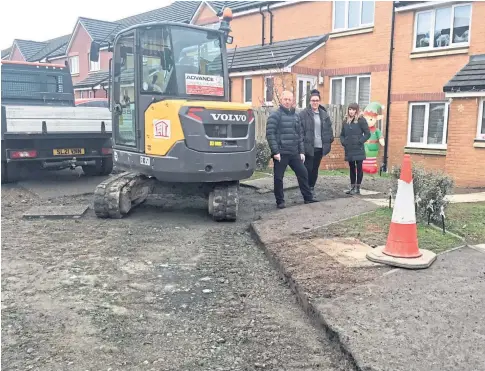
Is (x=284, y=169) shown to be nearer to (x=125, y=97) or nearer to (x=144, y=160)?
(x=144, y=160)

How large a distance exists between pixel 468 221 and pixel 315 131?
2954 mm

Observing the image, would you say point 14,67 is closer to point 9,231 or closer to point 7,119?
point 7,119

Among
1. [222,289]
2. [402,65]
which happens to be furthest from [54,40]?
[222,289]

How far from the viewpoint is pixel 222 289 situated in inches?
170

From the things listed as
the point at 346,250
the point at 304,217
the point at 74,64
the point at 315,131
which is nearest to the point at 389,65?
the point at 315,131

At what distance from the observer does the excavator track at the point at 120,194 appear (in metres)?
7.02

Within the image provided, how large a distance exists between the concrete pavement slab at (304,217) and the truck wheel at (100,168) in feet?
18.2

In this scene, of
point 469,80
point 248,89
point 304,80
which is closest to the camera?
point 469,80

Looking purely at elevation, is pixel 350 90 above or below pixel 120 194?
above

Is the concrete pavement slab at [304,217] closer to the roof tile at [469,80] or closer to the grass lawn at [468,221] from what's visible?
the grass lawn at [468,221]

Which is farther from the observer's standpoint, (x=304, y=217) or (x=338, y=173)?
(x=338, y=173)

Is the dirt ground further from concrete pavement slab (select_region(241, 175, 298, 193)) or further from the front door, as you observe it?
concrete pavement slab (select_region(241, 175, 298, 193))

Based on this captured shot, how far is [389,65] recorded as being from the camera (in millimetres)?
14602

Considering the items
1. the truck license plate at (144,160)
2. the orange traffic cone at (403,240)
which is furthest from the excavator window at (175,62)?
the orange traffic cone at (403,240)
